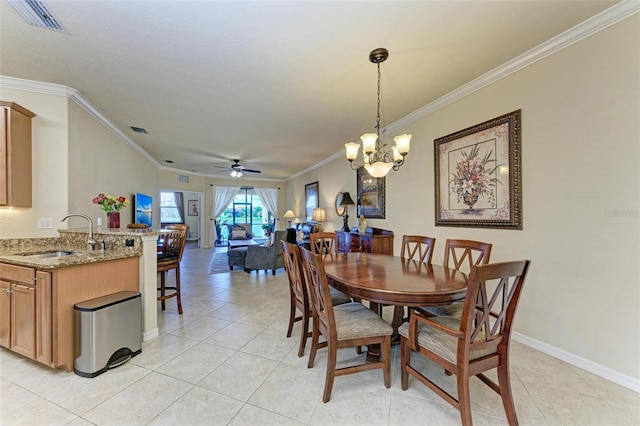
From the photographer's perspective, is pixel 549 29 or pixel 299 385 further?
pixel 549 29

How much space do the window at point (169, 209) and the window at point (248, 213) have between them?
2287 mm

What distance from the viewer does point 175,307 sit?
3.39 metres

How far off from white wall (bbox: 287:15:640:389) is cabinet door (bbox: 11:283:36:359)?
4.18m

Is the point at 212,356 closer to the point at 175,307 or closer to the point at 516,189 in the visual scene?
the point at 175,307

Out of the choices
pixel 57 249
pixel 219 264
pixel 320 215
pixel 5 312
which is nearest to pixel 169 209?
pixel 219 264

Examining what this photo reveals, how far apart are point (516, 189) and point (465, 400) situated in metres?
2.00

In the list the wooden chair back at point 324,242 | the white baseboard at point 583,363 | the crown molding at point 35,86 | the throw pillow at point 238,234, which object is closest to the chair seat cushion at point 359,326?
the wooden chair back at point 324,242

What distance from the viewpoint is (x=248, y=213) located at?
10.2 metres

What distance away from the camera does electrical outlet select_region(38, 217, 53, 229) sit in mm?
2814

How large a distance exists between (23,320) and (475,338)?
3.33m

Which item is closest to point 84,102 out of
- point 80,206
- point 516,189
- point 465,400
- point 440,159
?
point 80,206

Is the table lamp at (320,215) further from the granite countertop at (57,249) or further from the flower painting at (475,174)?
the granite countertop at (57,249)

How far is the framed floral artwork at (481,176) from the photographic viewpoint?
97.7 inches

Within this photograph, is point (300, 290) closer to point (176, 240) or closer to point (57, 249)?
point (176, 240)
